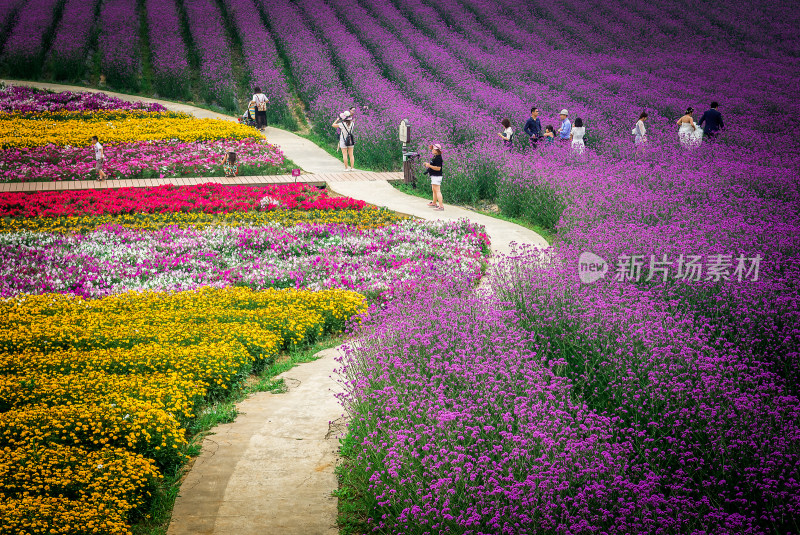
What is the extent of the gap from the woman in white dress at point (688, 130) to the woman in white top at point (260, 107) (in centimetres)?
1278

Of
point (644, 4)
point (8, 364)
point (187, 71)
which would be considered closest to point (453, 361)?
point (8, 364)

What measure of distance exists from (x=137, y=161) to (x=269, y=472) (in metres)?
13.7

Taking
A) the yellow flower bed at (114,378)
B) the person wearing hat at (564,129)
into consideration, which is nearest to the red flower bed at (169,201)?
the yellow flower bed at (114,378)

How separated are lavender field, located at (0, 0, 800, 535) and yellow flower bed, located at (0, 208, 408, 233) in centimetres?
291

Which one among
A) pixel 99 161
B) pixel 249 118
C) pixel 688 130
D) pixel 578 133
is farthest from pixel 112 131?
pixel 688 130

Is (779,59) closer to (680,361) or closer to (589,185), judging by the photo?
(589,185)

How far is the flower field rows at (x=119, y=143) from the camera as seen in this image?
16.8 m

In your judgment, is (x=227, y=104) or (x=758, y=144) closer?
(x=758, y=144)

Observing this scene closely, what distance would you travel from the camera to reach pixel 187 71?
2762 centimetres

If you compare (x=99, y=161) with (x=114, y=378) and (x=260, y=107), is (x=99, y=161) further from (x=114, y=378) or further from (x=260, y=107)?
(x=114, y=378)

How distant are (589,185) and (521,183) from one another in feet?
6.67

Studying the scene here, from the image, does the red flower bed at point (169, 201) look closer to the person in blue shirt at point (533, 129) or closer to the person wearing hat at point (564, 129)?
the person in blue shirt at point (533, 129)

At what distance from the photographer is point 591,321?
19.4ft

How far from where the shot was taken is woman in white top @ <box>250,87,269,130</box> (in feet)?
73.0
